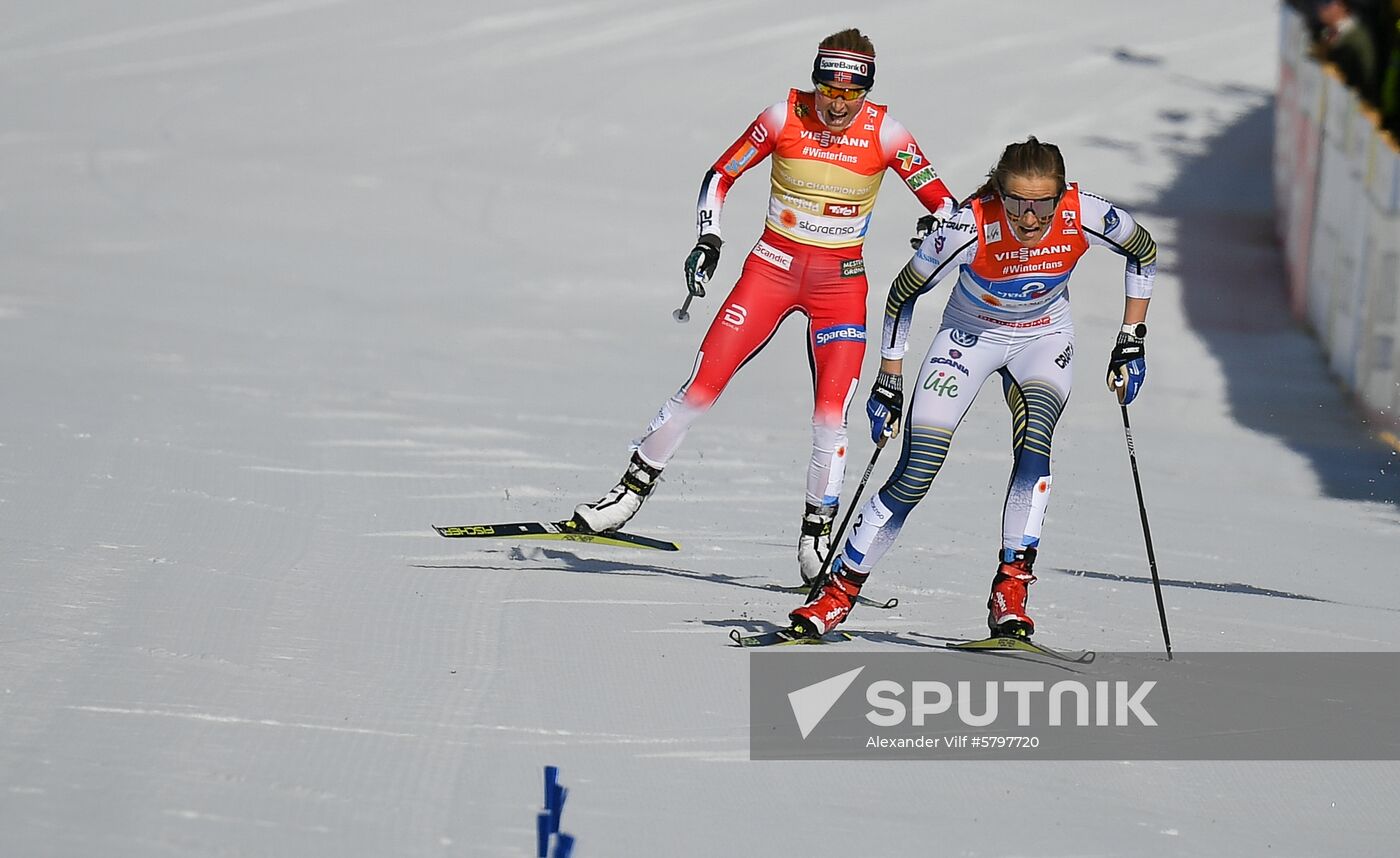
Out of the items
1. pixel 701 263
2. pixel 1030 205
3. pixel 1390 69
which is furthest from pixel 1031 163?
pixel 1390 69

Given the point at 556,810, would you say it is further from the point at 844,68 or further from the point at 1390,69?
the point at 1390,69

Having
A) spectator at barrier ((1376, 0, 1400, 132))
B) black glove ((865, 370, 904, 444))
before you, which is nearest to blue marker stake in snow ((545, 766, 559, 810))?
black glove ((865, 370, 904, 444))

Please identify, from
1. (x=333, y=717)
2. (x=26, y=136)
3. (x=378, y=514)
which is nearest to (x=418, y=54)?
(x=26, y=136)

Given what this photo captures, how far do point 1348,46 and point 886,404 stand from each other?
10393 millimetres

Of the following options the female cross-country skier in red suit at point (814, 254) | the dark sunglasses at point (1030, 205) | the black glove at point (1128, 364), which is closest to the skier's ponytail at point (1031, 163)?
the dark sunglasses at point (1030, 205)

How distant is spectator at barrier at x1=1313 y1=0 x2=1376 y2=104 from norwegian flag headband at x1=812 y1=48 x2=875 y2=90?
326 inches

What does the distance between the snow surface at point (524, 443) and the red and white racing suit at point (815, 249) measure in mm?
831

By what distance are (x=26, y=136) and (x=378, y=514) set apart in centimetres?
1551

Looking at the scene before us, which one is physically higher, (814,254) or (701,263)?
(814,254)

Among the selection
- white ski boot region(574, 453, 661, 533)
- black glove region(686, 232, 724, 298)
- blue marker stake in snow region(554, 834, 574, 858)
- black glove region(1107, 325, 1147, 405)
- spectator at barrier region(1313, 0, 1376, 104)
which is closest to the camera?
blue marker stake in snow region(554, 834, 574, 858)

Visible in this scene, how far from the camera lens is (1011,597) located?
23.6ft

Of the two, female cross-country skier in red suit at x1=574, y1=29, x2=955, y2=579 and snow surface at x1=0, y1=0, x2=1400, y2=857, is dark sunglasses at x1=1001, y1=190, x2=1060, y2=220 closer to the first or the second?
female cross-country skier in red suit at x1=574, y1=29, x2=955, y2=579

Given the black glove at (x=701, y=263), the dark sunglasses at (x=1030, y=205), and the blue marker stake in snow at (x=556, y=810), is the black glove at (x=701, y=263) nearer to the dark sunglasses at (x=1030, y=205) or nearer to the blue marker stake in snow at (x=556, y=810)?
the dark sunglasses at (x=1030, y=205)

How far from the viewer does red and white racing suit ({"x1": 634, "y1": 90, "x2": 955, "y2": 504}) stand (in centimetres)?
831
